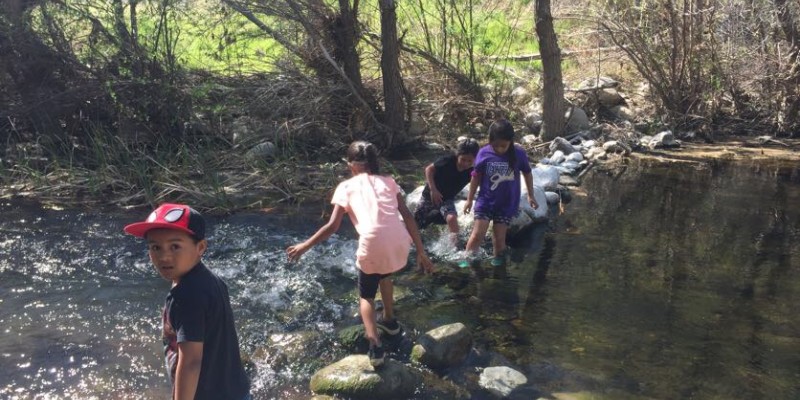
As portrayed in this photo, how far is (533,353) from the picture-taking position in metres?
4.48

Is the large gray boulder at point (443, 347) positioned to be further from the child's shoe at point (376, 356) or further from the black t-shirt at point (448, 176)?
the black t-shirt at point (448, 176)

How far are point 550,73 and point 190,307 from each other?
369 inches

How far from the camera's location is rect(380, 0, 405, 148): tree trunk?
9.63m

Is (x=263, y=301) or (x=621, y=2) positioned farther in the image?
(x=621, y=2)

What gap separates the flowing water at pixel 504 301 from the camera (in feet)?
13.8

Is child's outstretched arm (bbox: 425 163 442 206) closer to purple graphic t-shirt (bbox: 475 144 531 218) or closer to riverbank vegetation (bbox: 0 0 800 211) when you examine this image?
purple graphic t-shirt (bbox: 475 144 531 218)

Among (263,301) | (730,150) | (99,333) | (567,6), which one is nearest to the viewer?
(99,333)

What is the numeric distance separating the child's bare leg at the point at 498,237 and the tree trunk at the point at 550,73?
17.8ft

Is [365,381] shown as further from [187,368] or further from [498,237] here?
[498,237]

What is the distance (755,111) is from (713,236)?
6455 millimetres

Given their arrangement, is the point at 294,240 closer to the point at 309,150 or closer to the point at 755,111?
the point at 309,150

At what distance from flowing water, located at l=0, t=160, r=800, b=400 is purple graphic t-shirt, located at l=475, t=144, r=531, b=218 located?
0.57 meters

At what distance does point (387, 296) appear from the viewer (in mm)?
4449

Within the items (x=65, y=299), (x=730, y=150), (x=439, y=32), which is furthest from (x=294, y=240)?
(x=730, y=150)
